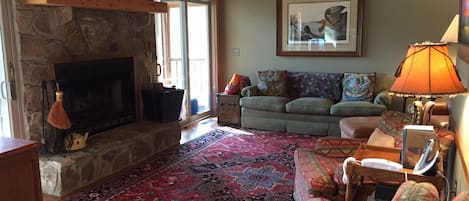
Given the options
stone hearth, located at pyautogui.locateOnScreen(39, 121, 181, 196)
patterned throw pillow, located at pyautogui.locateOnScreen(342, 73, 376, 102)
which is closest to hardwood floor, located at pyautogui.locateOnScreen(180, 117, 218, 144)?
stone hearth, located at pyautogui.locateOnScreen(39, 121, 181, 196)

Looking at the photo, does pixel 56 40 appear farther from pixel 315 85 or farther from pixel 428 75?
pixel 315 85

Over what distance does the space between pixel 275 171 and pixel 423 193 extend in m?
2.70

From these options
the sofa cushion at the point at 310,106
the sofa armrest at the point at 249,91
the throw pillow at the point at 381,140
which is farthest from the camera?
the sofa armrest at the point at 249,91

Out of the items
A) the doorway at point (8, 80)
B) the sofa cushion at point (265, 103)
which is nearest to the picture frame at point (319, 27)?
the sofa cushion at point (265, 103)

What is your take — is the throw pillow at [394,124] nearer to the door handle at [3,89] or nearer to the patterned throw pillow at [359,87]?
the patterned throw pillow at [359,87]

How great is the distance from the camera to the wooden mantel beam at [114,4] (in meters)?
3.45

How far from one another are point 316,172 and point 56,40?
2.77 metres

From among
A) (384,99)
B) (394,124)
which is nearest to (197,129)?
(384,99)

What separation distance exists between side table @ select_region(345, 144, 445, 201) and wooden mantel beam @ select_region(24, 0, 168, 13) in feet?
9.25

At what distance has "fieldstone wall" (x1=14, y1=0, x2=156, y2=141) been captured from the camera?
3.56 metres

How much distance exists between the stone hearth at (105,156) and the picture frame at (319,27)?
2.50 meters

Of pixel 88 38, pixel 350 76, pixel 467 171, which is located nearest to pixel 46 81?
pixel 88 38

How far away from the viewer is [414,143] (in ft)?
7.62

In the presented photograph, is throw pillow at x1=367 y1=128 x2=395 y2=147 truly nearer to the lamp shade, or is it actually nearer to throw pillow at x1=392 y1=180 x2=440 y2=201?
the lamp shade
